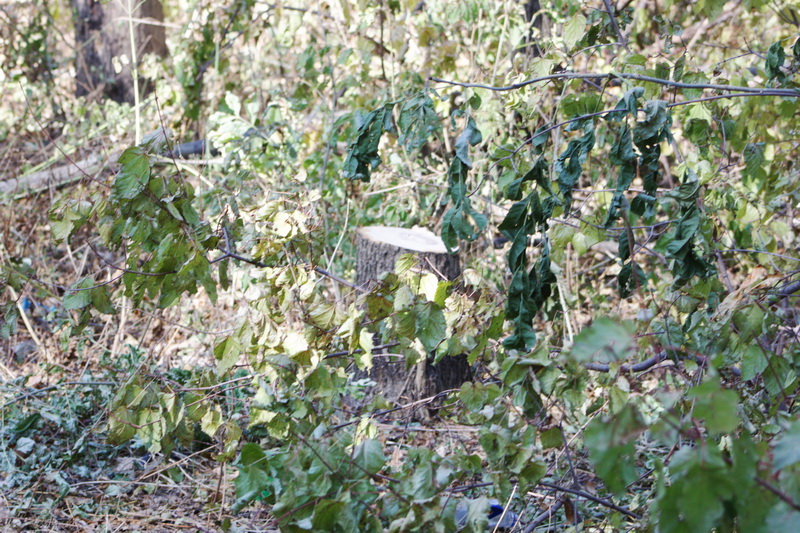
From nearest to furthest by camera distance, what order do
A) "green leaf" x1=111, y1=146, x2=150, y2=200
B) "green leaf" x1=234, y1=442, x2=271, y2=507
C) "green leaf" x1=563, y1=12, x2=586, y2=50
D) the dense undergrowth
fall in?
the dense undergrowth → "green leaf" x1=234, y1=442, x2=271, y2=507 → "green leaf" x1=111, y1=146, x2=150, y2=200 → "green leaf" x1=563, y1=12, x2=586, y2=50

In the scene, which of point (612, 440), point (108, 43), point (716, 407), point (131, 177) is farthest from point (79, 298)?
point (108, 43)

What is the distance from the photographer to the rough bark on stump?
11.9ft

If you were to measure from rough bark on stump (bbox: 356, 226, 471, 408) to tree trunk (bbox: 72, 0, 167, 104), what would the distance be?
433 centimetres

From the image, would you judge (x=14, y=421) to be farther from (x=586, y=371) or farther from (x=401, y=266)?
(x=586, y=371)

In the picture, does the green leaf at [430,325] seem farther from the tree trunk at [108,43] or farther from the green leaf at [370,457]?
the tree trunk at [108,43]

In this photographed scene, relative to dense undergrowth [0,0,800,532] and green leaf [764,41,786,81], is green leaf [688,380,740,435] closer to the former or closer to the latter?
dense undergrowth [0,0,800,532]

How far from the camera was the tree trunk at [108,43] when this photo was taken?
7.12 m

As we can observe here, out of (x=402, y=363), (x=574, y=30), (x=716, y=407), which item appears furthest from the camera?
(x=402, y=363)

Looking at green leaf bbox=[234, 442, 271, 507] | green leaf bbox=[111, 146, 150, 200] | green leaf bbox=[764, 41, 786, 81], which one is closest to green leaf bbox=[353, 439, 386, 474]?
green leaf bbox=[234, 442, 271, 507]

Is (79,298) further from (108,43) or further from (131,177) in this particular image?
(108,43)

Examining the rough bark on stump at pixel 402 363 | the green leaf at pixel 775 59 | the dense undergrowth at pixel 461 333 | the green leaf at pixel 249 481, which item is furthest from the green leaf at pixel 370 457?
the rough bark on stump at pixel 402 363

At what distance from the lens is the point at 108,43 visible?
23.6ft

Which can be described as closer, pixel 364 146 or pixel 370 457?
pixel 370 457

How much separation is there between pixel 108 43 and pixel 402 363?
5306mm
